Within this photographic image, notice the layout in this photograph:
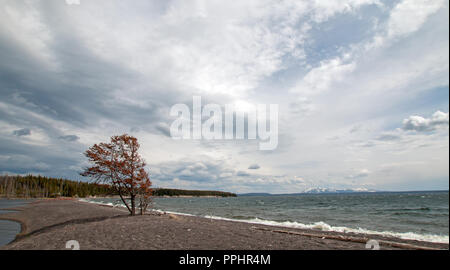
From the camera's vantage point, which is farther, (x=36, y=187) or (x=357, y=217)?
(x=36, y=187)

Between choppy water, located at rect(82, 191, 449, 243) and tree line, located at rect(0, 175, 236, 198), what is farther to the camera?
tree line, located at rect(0, 175, 236, 198)

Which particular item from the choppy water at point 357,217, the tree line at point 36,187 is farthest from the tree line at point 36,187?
the choppy water at point 357,217

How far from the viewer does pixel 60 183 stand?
134m

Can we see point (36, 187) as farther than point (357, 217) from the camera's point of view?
Yes

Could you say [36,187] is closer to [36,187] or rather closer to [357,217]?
[36,187]

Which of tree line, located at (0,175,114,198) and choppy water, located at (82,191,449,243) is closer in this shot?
choppy water, located at (82,191,449,243)

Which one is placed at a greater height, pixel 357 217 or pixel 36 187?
pixel 357 217

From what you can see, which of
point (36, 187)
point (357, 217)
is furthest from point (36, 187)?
point (357, 217)

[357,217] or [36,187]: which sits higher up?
[357,217]

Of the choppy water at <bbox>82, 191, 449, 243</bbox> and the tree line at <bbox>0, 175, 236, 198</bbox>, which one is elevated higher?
the choppy water at <bbox>82, 191, 449, 243</bbox>

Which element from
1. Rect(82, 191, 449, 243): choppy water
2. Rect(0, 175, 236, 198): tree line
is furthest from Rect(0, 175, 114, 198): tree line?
Rect(82, 191, 449, 243): choppy water

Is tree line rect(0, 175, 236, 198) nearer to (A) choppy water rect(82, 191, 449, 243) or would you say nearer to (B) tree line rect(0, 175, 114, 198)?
(B) tree line rect(0, 175, 114, 198)
